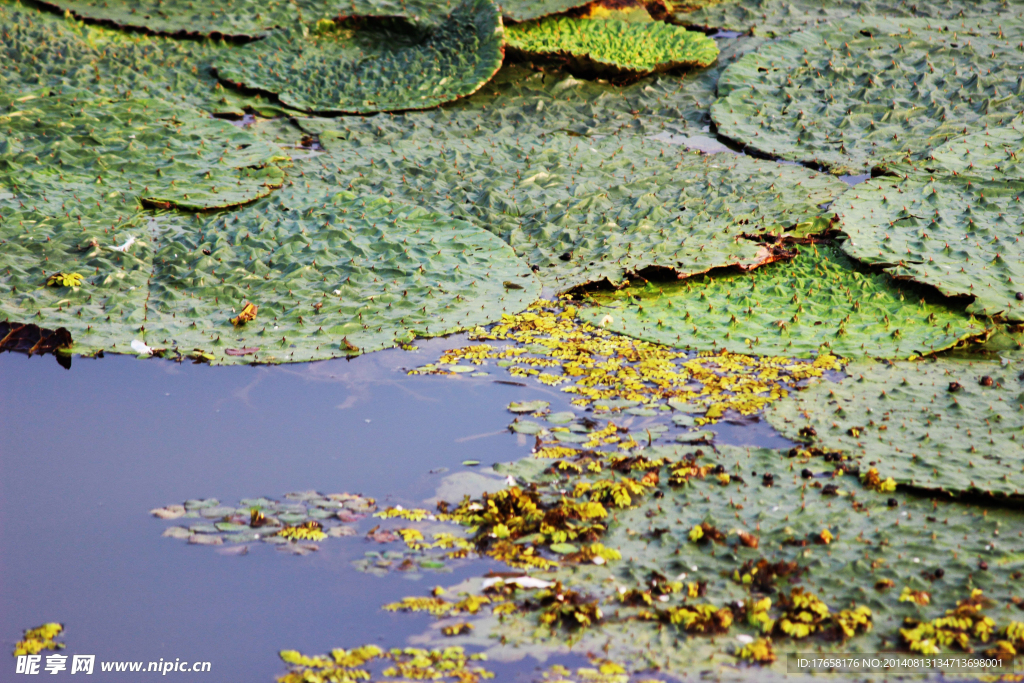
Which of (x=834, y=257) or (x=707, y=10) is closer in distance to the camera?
(x=834, y=257)

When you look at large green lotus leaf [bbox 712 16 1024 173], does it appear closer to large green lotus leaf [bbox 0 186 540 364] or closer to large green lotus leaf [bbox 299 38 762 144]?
large green lotus leaf [bbox 299 38 762 144]

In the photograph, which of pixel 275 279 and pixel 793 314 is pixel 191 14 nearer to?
pixel 275 279

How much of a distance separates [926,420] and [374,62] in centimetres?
699

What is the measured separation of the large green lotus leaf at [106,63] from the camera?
28.6 ft

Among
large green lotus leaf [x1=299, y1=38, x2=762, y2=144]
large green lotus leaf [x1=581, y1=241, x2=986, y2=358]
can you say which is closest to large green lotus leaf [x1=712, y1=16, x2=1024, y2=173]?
large green lotus leaf [x1=299, y1=38, x2=762, y2=144]

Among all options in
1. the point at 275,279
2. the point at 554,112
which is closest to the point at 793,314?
the point at 275,279

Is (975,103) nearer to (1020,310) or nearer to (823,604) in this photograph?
(1020,310)

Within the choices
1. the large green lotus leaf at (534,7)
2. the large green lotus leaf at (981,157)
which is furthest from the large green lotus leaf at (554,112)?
the large green lotus leaf at (981,157)

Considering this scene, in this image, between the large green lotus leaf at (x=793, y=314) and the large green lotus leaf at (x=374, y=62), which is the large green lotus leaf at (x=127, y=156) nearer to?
the large green lotus leaf at (x=374, y=62)

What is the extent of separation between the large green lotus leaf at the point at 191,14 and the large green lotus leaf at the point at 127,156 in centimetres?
234

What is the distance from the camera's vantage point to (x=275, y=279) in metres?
6.01

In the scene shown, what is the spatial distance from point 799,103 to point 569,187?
2.76 metres

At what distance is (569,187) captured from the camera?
734cm

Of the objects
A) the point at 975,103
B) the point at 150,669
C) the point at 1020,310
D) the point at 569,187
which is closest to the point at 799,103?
the point at 975,103
